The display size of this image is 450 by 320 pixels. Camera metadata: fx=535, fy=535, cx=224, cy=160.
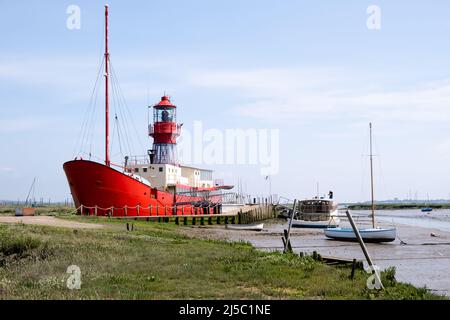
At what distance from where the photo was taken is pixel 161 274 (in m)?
14.3

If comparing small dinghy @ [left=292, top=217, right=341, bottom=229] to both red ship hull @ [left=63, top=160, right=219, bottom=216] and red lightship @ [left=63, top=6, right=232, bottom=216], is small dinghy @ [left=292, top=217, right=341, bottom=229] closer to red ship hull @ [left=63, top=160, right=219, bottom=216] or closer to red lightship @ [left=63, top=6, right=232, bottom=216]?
red lightship @ [left=63, top=6, right=232, bottom=216]

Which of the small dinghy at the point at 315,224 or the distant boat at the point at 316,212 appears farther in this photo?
the distant boat at the point at 316,212

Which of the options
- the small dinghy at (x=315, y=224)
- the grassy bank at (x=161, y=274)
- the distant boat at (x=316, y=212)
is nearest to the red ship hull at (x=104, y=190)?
the grassy bank at (x=161, y=274)

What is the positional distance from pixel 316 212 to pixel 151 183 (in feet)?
58.9

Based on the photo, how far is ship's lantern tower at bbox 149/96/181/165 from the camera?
178ft

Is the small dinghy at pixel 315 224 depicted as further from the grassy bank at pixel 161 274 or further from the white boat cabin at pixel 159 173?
the grassy bank at pixel 161 274

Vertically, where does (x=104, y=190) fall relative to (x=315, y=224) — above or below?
above

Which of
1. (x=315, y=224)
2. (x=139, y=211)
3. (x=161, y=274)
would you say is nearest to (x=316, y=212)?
(x=315, y=224)

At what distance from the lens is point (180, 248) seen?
830 inches

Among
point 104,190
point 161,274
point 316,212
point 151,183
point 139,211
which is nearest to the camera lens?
point 161,274

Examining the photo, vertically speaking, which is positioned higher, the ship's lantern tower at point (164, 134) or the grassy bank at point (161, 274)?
the ship's lantern tower at point (164, 134)

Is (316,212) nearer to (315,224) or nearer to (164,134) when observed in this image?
(315,224)

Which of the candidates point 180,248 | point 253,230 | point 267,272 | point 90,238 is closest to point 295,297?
point 267,272

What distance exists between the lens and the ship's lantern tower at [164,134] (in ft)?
178
